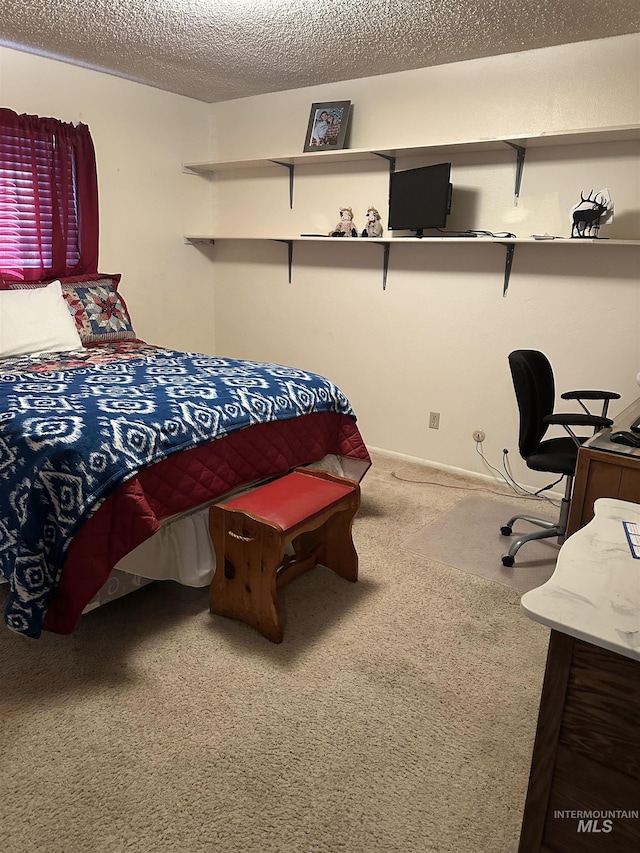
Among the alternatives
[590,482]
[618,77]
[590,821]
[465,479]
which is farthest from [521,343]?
[590,821]

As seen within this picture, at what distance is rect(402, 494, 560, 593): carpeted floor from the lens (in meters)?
2.66

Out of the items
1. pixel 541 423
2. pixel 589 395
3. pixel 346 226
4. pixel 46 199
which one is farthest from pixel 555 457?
pixel 46 199

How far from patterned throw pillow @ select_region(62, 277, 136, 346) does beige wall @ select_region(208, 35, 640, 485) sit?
124cm

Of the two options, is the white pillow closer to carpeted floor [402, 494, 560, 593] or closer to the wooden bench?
the wooden bench

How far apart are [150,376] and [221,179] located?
100 inches

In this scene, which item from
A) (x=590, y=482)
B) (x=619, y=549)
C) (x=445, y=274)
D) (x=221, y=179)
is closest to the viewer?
(x=619, y=549)

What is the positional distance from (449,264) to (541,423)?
1357mm

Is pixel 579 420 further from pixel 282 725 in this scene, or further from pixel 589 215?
pixel 282 725

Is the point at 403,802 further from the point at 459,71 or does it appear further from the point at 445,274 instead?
the point at 459,71

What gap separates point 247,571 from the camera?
7.02ft

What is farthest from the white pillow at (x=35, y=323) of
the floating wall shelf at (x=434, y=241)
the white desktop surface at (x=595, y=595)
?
the white desktop surface at (x=595, y=595)

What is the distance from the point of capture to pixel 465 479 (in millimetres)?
3758

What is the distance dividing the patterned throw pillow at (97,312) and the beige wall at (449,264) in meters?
1.24

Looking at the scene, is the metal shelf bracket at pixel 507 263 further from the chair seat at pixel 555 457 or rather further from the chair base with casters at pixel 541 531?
the chair base with casters at pixel 541 531
